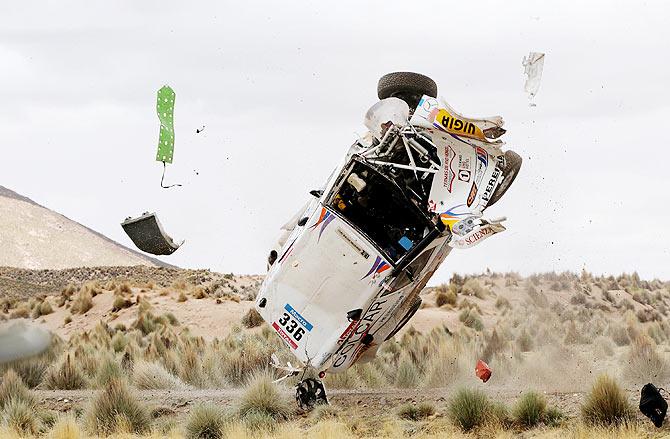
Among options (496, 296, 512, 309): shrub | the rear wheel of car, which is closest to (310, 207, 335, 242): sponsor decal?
the rear wheel of car

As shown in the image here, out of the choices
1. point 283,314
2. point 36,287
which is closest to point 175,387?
point 283,314

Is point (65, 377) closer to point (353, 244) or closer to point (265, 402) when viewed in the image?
point (265, 402)

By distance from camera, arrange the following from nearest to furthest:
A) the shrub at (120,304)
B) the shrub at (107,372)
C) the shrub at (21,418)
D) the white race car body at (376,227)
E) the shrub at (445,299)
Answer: the white race car body at (376,227) < the shrub at (21,418) < the shrub at (107,372) < the shrub at (445,299) < the shrub at (120,304)

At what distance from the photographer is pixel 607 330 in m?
22.2

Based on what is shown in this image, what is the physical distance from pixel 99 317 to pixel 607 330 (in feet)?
56.8

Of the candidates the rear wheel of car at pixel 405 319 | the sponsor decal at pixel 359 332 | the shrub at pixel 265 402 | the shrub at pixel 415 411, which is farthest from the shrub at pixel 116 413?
the rear wheel of car at pixel 405 319

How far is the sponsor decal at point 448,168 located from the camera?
12.3 meters

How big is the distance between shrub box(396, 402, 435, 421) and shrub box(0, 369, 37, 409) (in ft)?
18.3

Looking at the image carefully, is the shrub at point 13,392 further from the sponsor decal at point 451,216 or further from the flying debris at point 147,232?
the sponsor decal at point 451,216

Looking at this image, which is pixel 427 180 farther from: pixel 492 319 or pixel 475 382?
pixel 492 319

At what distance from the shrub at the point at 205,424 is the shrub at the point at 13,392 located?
3439 millimetres

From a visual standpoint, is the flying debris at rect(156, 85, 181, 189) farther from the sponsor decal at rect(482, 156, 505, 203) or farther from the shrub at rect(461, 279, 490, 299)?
the shrub at rect(461, 279, 490, 299)

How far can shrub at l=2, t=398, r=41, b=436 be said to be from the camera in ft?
41.9

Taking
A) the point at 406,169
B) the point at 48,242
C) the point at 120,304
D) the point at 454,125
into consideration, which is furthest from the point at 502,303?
the point at 48,242
